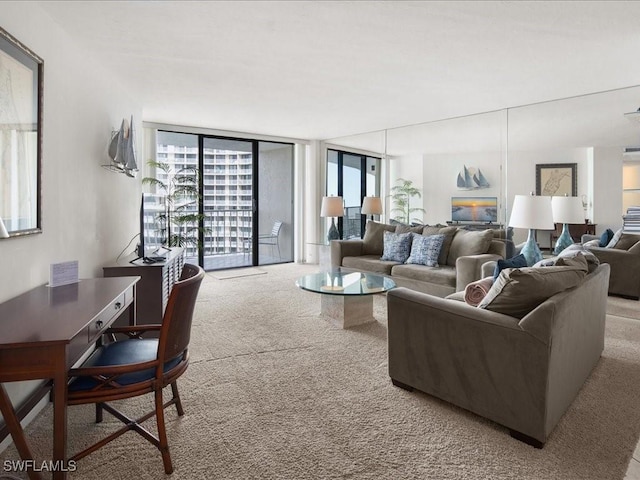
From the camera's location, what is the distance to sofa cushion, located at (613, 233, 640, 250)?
4.55 meters

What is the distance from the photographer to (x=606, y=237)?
184 inches

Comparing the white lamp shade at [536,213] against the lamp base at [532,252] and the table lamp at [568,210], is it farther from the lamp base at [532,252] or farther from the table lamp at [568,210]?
the table lamp at [568,210]

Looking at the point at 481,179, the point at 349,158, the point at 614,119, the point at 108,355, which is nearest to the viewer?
the point at 108,355

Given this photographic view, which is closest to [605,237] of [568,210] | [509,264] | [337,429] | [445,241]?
[568,210]

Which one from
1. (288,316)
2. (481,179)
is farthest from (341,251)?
(481,179)

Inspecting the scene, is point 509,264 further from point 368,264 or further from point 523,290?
point 368,264

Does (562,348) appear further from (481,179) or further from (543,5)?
(481,179)

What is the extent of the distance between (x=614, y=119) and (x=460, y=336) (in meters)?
4.16

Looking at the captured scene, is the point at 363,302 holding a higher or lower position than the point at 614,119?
lower

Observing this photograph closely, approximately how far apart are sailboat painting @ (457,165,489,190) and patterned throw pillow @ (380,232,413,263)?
1.20 metres

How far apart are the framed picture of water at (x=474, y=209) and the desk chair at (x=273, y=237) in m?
3.33

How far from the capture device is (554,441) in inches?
75.9

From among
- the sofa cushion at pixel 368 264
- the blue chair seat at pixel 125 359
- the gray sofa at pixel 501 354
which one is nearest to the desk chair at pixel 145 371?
the blue chair seat at pixel 125 359

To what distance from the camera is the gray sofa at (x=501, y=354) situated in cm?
185
